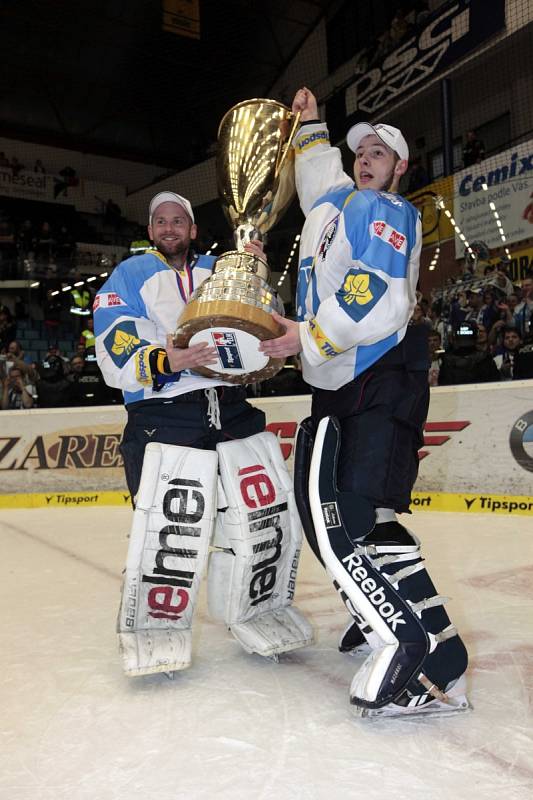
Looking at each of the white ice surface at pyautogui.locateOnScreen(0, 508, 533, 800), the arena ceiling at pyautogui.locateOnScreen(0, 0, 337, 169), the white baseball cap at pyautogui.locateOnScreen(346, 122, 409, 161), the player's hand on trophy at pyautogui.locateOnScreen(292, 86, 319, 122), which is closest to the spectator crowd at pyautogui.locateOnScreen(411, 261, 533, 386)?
the white ice surface at pyautogui.locateOnScreen(0, 508, 533, 800)

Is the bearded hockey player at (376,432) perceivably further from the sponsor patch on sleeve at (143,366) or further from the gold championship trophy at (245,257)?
the sponsor patch on sleeve at (143,366)

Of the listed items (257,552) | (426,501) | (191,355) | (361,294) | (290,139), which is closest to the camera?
(361,294)

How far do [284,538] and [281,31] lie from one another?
14297 millimetres

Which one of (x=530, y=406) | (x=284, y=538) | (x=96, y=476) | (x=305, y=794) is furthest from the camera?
(x=96, y=476)

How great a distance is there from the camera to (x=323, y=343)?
1629 mm

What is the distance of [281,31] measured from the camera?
14094 millimetres

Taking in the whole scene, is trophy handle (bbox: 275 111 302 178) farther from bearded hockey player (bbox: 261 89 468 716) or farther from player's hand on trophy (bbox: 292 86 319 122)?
bearded hockey player (bbox: 261 89 468 716)

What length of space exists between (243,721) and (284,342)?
89cm

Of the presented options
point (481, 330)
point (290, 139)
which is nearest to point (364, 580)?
point (290, 139)

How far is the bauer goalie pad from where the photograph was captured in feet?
6.66

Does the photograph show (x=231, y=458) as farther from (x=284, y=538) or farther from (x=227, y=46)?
(x=227, y=46)

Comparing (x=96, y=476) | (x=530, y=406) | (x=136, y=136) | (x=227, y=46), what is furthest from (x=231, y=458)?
(x=136, y=136)

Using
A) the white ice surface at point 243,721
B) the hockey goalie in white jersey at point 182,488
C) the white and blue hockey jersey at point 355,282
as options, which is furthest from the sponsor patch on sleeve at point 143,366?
the white ice surface at point 243,721

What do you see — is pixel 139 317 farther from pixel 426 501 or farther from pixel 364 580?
pixel 426 501
